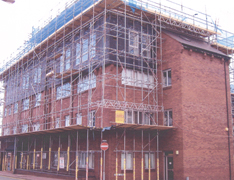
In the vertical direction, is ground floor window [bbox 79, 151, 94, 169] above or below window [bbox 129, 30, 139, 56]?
below

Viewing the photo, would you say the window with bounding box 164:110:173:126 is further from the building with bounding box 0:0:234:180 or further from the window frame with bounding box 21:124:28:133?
the window frame with bounding box 21:124:28:133

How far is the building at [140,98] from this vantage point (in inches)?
824

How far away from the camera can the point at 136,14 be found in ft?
78.9

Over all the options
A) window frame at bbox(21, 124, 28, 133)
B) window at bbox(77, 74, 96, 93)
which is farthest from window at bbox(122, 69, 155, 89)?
window frame at bbox(21, 124, 28, 133)

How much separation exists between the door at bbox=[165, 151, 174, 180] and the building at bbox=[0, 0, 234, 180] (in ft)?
0.25

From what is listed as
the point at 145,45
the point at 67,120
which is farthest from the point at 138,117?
the point at 67,120

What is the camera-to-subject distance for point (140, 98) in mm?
22812

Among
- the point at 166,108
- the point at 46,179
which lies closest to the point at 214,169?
the point at 166,108

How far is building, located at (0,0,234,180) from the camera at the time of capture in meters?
20.9

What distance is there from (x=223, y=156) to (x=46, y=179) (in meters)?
13.2

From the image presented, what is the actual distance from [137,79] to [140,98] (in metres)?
1.50

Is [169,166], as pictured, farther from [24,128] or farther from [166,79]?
[24,128]

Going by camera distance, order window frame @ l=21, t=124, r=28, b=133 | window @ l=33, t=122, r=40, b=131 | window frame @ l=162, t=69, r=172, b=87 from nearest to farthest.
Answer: window frame @ l=162, t=69, r=172, b=87
window @ l=33, t=122, r=40, b=131
window frame @ l=21, t=124, r=28, b=133

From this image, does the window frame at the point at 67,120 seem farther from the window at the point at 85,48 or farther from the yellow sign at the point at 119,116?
the yellow sign at the point at 119,116
